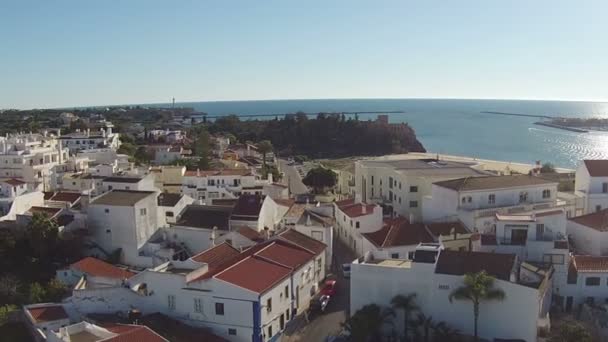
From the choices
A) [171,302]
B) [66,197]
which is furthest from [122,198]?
[171,302]

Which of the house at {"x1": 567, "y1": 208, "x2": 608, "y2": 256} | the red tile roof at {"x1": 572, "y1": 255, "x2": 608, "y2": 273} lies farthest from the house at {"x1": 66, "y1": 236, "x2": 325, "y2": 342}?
the house at {"x1": 567, "y1": 208, "x2": 608, "y2": 256}

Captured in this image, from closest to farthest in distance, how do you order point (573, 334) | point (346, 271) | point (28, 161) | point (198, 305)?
point (573, 334)
point (198, 305)
point (346, 271)
point (28, 161)

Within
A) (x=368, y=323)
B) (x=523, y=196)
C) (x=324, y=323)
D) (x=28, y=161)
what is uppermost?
(x=28, y=161)

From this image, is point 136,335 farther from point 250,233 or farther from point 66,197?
point 66,197

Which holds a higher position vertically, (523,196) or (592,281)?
(523,196)

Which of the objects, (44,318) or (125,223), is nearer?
(44,318)

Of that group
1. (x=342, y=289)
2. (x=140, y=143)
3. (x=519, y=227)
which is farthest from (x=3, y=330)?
(x=140, y=143)

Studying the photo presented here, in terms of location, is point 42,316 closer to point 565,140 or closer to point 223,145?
point 223,145
